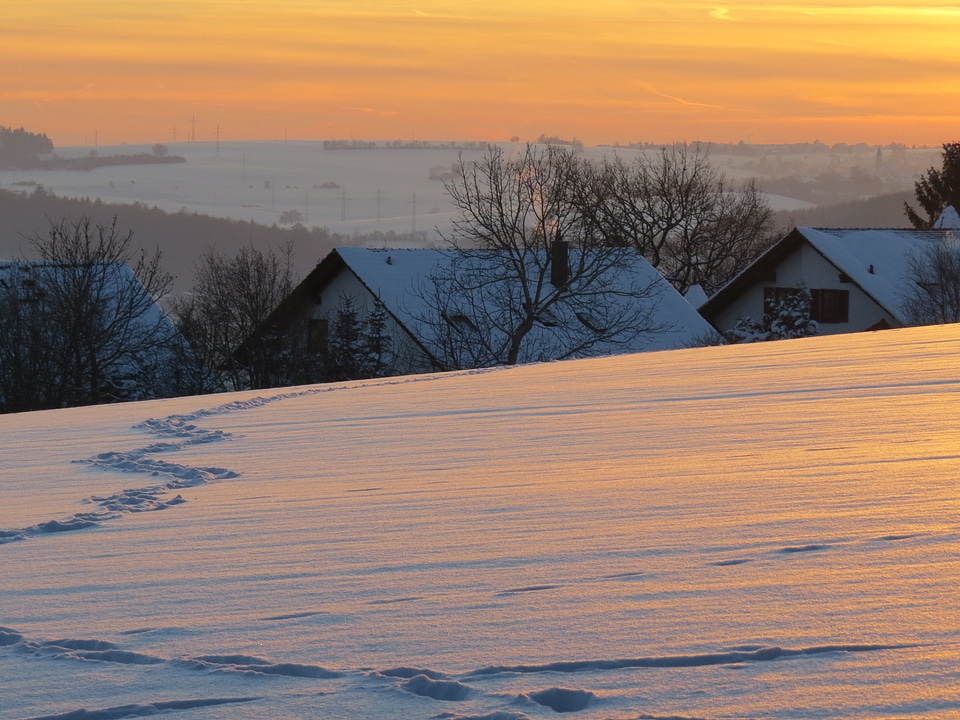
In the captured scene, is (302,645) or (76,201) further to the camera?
(76,201)

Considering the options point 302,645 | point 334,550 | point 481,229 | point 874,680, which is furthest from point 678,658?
point 481,229

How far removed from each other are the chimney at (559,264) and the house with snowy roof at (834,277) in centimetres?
555

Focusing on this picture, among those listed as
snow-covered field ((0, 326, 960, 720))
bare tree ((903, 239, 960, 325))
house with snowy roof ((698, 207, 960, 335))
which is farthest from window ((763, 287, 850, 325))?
snow-covered field ((0, 326, 960, 720))

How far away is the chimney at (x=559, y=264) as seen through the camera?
3112 centimetres

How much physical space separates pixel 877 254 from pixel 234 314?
58.5 feet

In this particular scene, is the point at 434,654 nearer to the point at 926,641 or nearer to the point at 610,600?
the point at 610,600

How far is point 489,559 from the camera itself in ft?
12.3

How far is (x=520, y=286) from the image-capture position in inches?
1226

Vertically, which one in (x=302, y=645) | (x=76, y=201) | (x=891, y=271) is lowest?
(x=302, y=645)

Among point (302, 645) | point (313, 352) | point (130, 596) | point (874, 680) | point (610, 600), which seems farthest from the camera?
point (313, 352)

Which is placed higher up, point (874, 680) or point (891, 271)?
point (891, 271)

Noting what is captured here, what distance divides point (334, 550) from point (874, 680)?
197 cm

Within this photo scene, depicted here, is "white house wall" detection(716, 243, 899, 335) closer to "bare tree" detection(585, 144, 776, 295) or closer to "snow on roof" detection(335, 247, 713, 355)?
"snow on roof" detection(335, 247, 713, 355)

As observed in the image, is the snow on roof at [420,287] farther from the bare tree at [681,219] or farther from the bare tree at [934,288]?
the bare tree at [681,219]
